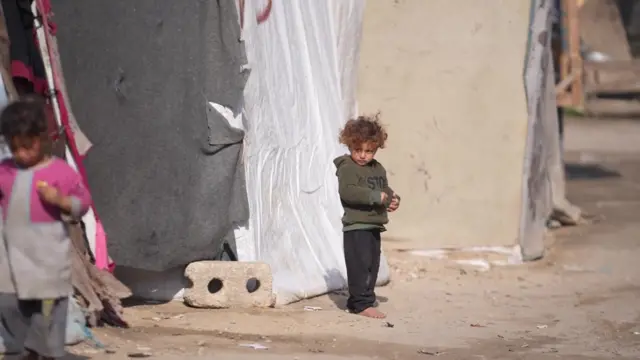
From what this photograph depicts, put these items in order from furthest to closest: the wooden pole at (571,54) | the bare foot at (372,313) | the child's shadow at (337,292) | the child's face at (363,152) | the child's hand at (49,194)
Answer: the wooden pole at (571,54)
the child's shadow at (337,292)
the bare foot at (372,313)
the child's face at (363,152)
the child's hand at (49,194)

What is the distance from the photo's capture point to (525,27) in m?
9.07

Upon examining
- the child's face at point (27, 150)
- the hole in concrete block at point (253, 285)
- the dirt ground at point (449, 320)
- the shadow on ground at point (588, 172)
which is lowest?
the shadow on ground at point (588, 172)

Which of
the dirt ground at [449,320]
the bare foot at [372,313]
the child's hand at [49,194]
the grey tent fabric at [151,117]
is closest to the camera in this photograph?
the child's hand at [49,194]

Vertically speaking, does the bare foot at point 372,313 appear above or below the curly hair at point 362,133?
below

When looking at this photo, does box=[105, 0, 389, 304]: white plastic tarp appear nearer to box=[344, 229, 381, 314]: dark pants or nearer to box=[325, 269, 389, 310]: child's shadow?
box=[325, 269, 389, 310]: child's shadow

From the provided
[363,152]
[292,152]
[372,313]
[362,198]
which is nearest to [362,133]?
[363,152]

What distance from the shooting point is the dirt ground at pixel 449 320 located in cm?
611

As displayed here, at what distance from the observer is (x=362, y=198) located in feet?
22.2

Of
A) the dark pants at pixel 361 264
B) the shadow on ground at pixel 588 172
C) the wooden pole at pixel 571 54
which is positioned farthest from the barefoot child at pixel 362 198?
the shadow on ground at pixel 588 172

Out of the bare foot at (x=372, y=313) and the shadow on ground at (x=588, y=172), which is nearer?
the bare foot at (x=372, y=313)

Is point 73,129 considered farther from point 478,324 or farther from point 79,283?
point 478,324

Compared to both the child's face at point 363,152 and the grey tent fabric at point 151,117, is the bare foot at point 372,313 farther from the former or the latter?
the grey tent fabric at point 151,117

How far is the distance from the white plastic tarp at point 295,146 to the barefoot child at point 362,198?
54cm

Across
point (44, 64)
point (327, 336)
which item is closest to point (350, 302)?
point (327, 336)
